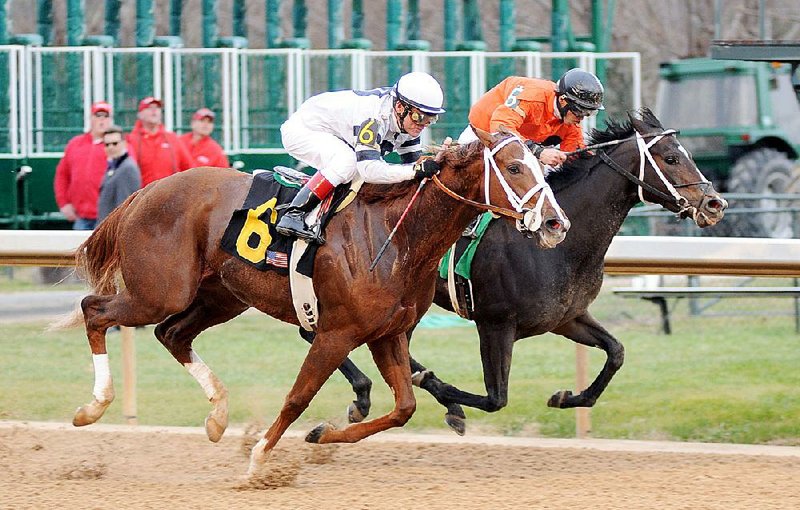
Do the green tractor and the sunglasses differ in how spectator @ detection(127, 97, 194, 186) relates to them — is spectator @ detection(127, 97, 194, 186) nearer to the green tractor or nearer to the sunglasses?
the sunglasses

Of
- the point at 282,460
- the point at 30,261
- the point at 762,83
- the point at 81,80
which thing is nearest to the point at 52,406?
the point at 30,261

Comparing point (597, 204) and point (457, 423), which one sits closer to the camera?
point (597, 204)

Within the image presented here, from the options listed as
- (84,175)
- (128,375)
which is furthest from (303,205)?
(84,175)

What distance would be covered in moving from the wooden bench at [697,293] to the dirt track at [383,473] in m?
2.35

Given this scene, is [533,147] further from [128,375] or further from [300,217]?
[128,375]

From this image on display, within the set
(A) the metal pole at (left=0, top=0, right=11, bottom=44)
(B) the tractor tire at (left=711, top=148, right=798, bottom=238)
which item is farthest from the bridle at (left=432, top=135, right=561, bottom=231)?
(A) the metal pole at (left=0, top=0, right=11, bottom=44)

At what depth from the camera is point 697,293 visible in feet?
32.2

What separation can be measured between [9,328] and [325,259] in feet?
18.6

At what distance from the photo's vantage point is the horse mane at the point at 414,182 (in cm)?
583

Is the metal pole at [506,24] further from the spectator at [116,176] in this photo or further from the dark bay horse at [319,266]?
the dark bay horse at [319,266]

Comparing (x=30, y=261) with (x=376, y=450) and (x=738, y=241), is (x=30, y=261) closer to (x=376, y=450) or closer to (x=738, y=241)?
(x=376, y=450)

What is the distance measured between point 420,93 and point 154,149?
219 inches

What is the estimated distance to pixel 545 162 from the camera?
6.40 meters

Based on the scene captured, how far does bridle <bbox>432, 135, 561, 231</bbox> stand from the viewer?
553 centimetres
